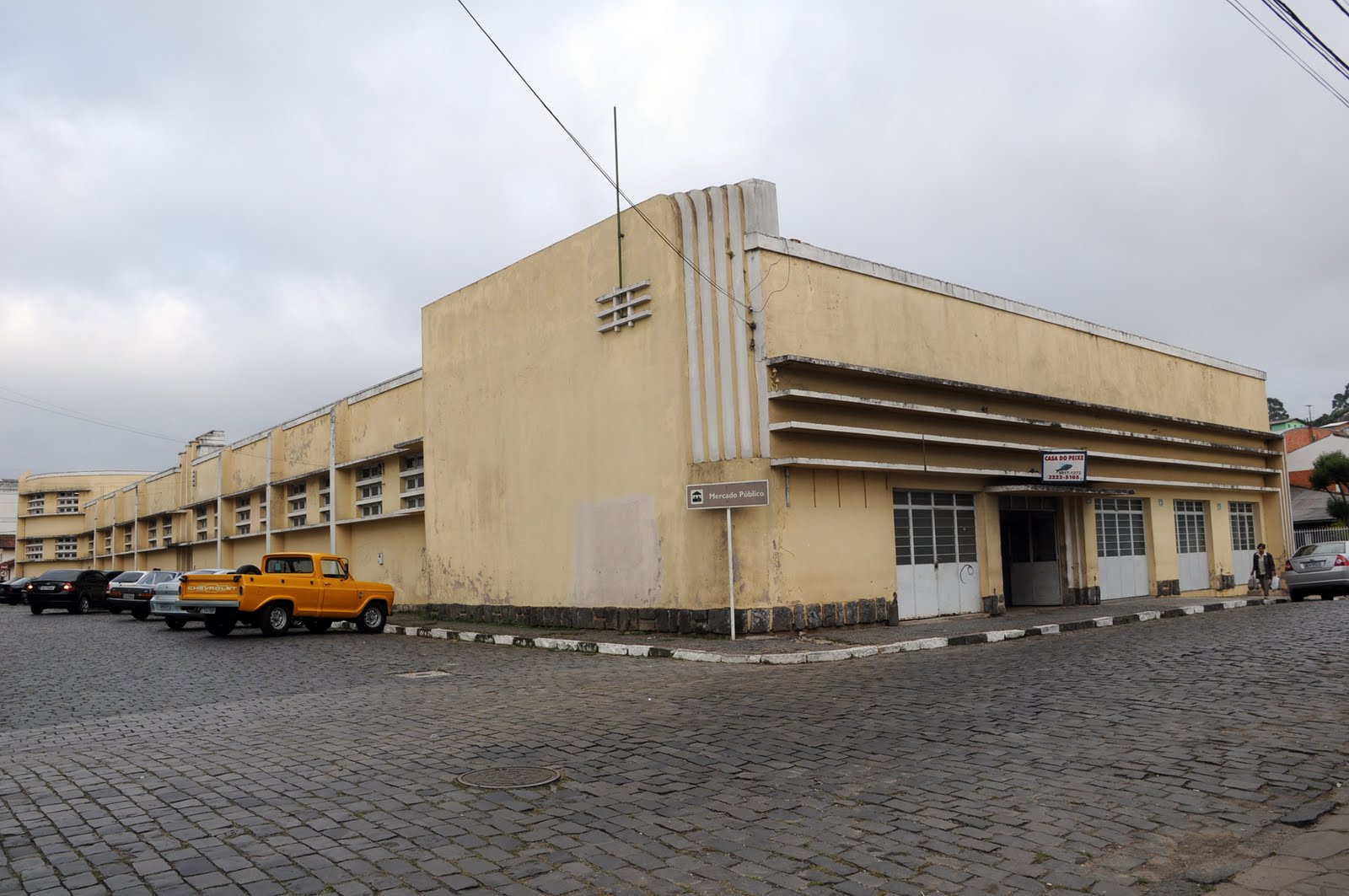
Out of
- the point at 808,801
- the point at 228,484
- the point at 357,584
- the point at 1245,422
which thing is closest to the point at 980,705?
the point at 808,801

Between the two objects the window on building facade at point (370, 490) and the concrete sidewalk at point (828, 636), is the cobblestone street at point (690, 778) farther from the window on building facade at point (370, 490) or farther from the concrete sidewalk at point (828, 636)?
the window on building facade at point (370, 490)

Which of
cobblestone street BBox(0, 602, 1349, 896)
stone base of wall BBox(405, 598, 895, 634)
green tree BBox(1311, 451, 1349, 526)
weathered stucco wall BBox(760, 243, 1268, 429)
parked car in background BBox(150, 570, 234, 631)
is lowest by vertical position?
cobblestone street BBox(0, 602, 1349, 896)

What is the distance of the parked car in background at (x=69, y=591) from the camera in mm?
34406

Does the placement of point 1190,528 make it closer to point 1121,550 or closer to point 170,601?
point 1121,550

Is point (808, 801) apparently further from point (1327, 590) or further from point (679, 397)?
point (1327, 590)

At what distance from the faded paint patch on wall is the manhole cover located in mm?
10809

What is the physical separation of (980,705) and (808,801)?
374cm

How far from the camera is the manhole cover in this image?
654 centimetres

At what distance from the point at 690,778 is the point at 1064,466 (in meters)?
17.4

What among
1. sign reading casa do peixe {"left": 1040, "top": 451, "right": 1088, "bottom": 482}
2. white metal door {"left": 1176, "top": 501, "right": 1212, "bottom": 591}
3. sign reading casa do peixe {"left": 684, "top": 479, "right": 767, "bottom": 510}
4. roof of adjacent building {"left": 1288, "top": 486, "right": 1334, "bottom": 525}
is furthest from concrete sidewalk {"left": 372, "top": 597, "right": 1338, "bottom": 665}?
roof of adjacent building {"left": 1288, "top": 486, "right": 1334, "bottom": 525}

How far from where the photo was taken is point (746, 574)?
1639 cm

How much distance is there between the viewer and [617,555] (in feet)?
61.6

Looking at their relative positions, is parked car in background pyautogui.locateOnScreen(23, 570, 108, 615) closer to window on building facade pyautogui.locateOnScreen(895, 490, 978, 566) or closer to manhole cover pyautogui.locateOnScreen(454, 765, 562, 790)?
window on building facade pyautogui.locateOnScreen(895, 490, 978, 566)

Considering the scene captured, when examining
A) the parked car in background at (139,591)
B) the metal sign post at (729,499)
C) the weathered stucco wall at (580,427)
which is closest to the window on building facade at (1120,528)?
the weathered stucco wall at (580,427)
